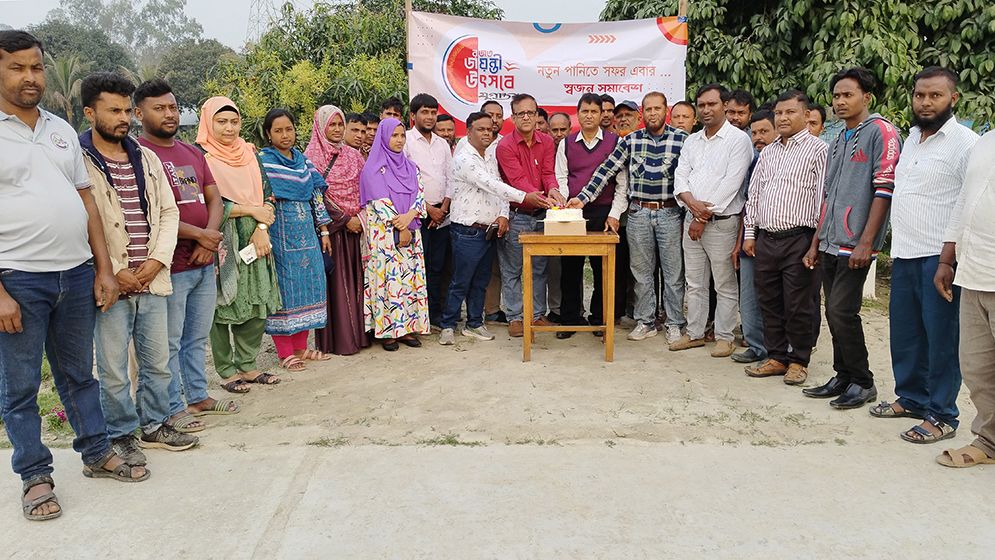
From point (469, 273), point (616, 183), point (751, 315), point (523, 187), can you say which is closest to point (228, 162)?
point (469, 273)

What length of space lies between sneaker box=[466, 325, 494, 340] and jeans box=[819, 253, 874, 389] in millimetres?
2594

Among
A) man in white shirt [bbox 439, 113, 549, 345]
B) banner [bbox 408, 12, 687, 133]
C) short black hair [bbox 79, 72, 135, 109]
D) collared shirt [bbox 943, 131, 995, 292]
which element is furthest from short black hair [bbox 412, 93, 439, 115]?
collared shirt [bbox 943, 131, 995, 292]

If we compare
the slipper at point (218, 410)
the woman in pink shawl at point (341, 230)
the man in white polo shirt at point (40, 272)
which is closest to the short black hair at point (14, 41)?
the man in white polo shirt at point (40, 272)

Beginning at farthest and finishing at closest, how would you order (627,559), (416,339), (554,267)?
(554,267) → (416,339) → (627,559)

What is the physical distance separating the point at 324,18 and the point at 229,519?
23.1 ft

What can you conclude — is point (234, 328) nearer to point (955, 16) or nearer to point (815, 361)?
point (815, 361)

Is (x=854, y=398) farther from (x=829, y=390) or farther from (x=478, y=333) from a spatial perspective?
(x=478, y=333)

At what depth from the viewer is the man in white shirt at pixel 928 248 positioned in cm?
340

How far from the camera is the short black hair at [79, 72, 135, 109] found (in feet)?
10.3

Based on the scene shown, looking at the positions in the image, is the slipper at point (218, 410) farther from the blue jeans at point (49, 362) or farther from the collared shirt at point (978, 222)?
the collared shirt at point (978, 222)

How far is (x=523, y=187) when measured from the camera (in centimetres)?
554

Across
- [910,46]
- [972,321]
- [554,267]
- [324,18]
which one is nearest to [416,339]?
[554,267]

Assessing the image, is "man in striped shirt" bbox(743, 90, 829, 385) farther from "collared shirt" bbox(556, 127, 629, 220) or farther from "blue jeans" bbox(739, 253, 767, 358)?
"collared shirt" bbox(556, 127, 629, 220)

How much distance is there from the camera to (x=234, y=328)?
15.1 ft
